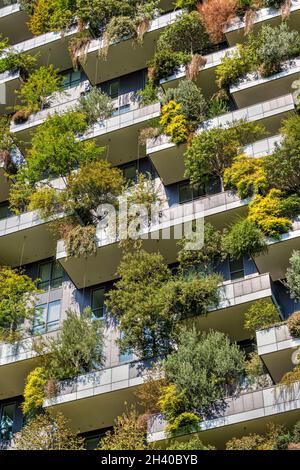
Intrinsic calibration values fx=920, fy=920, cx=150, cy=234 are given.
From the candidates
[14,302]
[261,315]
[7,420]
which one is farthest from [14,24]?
[261,315]

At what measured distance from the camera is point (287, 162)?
31.4 metres

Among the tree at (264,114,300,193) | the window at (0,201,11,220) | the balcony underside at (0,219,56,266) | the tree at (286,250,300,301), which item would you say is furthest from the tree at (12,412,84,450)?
the window at (0,201,11,220)

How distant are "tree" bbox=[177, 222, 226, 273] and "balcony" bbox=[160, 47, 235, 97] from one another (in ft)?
27.0

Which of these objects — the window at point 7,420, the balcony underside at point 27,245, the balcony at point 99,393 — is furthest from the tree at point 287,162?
the window at point 7,420

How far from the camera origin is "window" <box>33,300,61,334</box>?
33938 mm

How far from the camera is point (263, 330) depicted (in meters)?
28.2

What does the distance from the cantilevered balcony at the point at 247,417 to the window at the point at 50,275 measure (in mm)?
9961

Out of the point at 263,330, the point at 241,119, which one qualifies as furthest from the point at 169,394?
the point at 241,119

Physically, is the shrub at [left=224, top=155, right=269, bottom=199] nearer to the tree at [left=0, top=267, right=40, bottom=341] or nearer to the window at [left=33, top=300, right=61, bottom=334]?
the window at [left=33, top=300, right=61, bottom=334]

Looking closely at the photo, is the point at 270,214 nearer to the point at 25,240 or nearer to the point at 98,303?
the point at 98,303

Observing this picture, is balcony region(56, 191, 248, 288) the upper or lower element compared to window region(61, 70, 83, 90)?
lower

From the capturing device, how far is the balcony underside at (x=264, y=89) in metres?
35.3

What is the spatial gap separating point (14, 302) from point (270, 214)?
9.90m

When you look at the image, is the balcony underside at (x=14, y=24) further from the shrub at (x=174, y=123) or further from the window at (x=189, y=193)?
the window at (x=189, y=193)
